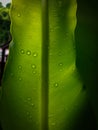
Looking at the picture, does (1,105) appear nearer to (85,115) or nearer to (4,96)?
(4,96)

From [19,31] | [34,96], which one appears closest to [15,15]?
[19,31]

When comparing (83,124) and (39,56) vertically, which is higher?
(39,56)

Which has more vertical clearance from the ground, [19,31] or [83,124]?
[19,31]

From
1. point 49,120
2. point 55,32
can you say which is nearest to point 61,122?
point 49,120

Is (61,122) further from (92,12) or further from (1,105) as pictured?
(92,12)
